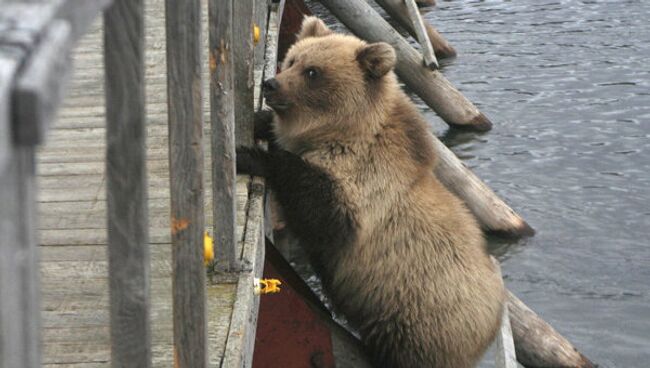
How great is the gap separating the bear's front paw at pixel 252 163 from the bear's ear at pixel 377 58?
2.83 ft

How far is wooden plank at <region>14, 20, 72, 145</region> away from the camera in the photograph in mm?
1092

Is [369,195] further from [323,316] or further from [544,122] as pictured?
[544,122]

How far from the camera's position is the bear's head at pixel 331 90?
5586mm

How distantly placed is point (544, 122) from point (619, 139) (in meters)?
0.94

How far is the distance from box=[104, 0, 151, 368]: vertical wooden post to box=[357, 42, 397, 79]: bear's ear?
369 cm

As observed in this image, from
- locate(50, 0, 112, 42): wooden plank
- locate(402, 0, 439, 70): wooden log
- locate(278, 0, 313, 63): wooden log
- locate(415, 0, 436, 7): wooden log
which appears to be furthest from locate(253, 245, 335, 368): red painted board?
locate(415, 0, 436, 7): wooden log

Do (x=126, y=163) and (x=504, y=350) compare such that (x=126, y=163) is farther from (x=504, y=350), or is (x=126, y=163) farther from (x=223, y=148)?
(x=504, y=350)

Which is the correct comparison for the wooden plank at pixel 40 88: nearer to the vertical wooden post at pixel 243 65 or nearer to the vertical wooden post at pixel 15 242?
the vertical wooden post at pixel 15 242

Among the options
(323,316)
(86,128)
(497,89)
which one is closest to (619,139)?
(497,89)

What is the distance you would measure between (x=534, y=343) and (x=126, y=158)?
220 inches

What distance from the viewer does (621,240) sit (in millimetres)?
9484

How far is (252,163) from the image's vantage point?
5.11 metres

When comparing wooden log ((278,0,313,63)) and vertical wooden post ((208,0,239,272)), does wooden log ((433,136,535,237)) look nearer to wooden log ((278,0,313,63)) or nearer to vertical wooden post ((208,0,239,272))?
wooden log ((278,0,313,63))

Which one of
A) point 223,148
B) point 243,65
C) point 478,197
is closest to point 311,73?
point 243,65
